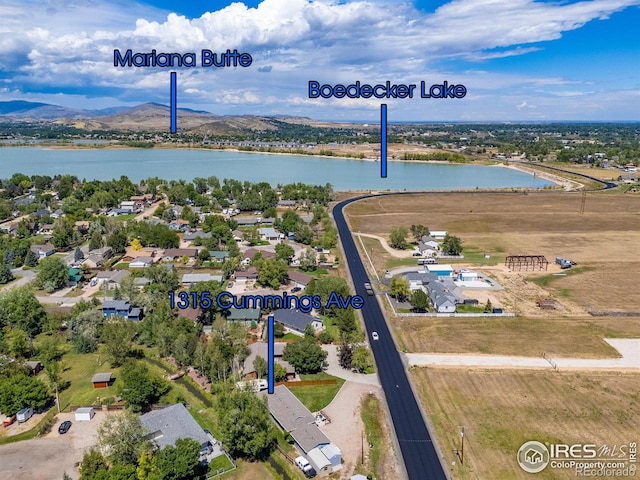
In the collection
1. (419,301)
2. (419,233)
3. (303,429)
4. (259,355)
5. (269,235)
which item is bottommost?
(303,429)

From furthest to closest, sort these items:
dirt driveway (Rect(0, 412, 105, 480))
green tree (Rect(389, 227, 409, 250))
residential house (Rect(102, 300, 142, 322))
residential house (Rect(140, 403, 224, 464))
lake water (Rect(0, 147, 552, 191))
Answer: lake water (Rect(0, 147, 552, 191)) → green tree (Rect(389, 227, 409, 250)) → residential house (Rect(102, 300, 142, 322)) → residential house (Rect(140, 403, 224, 464)) → dirt driveway (Rect(0, 412, 105, 480))

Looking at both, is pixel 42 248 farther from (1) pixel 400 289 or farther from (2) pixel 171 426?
(1) pixel 400 289

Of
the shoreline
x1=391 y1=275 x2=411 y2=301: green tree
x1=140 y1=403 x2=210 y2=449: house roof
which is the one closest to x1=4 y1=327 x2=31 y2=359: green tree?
x1=140 y1=403 x2=210 y2=449: house roof

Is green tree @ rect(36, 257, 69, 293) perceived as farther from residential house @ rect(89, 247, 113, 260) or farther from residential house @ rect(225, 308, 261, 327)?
residential house @ rect(225, 308, 261, 327)

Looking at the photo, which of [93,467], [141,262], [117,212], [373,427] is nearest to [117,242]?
[141,262]

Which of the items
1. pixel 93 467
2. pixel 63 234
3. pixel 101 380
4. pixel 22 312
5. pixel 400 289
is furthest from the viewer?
pixel 63 234
